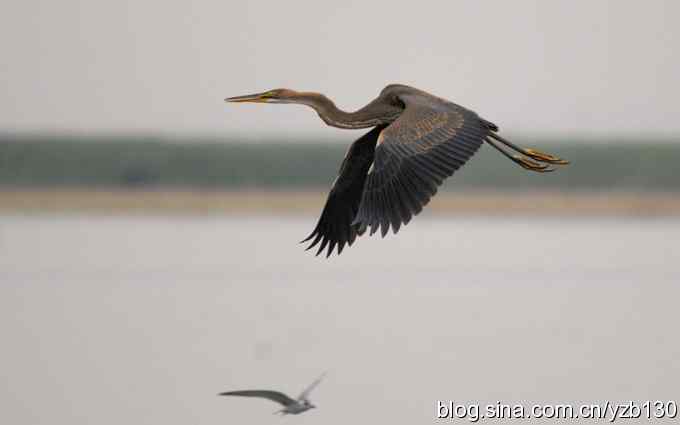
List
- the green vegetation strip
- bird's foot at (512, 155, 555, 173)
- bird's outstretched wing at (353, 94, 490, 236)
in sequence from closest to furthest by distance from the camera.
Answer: bird's outstretched wing at (353, 94, 490, 236), bird's foot at (512, 155, 555, 173), the green vegetation strip

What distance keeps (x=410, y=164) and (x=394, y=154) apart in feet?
0.35

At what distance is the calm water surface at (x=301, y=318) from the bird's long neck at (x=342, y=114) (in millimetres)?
1781

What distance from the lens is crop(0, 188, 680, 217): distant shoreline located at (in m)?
23.5

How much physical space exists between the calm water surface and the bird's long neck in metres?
1.78

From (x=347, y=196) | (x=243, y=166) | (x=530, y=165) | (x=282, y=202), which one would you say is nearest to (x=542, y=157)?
(x=530, y=165)

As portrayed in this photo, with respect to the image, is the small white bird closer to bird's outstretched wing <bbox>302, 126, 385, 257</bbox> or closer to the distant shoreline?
bird's outstretched wing <bbox>302, 126, 385, 257</bbox>

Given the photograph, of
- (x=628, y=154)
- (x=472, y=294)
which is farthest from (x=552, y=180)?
(x=472, y=294)

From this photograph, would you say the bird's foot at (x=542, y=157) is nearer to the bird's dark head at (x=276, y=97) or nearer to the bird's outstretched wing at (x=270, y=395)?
the bird's dark head at (x=276, y=97)

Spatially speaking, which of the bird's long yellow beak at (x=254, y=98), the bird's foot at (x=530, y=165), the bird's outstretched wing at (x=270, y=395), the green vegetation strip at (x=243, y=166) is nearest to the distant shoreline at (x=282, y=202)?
the green vegetation strip at (x=243, y=166)

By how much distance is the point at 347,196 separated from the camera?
1101 cm

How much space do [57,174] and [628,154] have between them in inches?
336

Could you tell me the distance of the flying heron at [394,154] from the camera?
31.8 feet

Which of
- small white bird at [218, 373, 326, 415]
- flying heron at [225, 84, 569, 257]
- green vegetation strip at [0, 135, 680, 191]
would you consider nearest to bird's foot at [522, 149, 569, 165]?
flying heron at [225, 84, 569, 257]

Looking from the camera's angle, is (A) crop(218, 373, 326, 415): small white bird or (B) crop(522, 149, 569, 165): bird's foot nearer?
(A) crop(218, 373, 326, 415): small white bird
